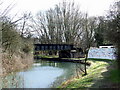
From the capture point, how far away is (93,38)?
30875mm

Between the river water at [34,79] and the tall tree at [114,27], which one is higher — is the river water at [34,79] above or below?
below

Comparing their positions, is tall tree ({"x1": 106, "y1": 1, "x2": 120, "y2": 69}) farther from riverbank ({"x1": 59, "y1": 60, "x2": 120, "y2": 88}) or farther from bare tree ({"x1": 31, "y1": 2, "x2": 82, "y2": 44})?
bare tree ({"x1": 31, "y1": 2, "x2": 82, "y2": 44})

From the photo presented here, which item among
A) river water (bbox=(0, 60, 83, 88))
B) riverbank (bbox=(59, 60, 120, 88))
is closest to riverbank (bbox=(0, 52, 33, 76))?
river water (bbox=(0, 60, 83, 88))

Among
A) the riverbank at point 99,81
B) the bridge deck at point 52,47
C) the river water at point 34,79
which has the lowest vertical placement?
the river water at point 34,79

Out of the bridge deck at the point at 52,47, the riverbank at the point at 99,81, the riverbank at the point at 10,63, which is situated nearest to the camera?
the riverbank at the point at 99,81

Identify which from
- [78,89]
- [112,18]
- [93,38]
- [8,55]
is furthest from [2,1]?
[93,38]

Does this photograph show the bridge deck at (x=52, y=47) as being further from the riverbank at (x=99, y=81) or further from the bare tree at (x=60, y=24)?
the riverbank at (x=99, y=81)

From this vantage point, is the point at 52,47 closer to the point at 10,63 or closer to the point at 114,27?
the point at 10,63

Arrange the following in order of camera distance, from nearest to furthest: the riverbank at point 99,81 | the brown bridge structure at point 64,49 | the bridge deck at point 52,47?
the riverbank at point 99,81
the bridge deck at point 52,47
the brown bridge structure at point 64,49

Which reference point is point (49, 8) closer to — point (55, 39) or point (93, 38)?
point (55, 39)

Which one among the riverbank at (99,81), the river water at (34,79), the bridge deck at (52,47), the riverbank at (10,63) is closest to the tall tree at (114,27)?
the riverbank at (99,81)

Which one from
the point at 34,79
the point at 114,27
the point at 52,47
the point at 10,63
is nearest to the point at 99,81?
the point at 114,27

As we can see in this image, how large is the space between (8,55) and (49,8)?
1971cm

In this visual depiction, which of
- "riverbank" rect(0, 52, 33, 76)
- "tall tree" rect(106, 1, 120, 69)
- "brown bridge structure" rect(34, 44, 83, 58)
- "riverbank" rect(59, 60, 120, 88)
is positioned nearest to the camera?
"riverbank" rect(59, 60, 120, 88)
